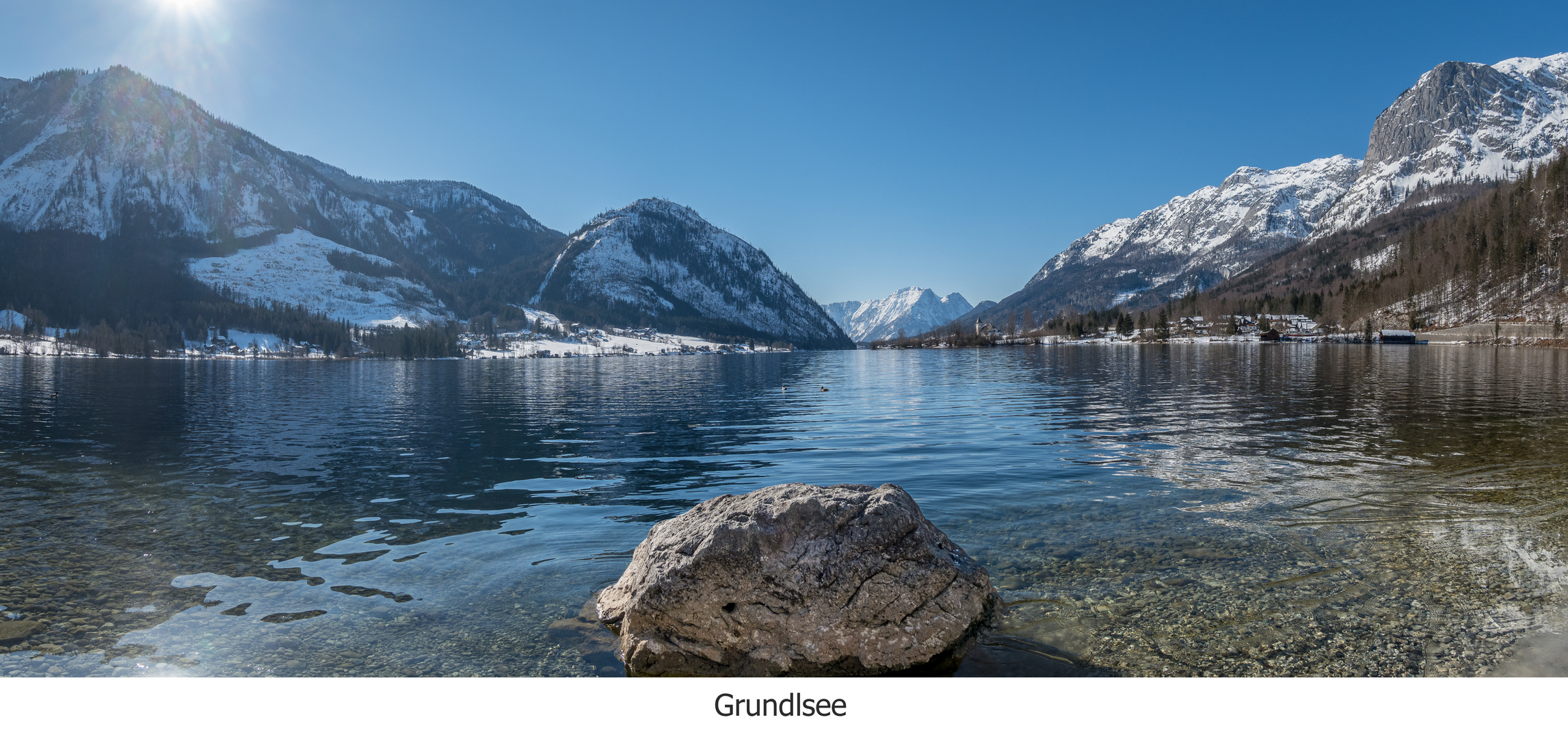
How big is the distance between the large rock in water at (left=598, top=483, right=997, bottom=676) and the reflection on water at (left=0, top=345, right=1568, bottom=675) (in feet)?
2.80

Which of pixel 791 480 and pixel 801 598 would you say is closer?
pixel 801 598

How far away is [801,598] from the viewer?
974cm

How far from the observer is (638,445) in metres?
33.8

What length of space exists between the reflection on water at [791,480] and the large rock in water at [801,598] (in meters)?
0.85

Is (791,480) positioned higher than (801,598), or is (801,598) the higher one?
(801,598)

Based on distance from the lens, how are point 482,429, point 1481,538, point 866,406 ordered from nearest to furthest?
point 1481,538 → point 482,429 → point 866,406

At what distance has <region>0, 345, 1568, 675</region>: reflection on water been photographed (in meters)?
10.3

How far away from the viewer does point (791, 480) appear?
24.8 m

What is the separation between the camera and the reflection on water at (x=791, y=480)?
10.3 m

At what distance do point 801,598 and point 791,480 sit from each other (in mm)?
15106

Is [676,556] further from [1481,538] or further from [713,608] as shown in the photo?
[1481,538]
